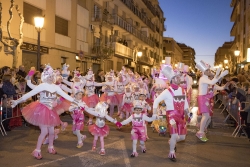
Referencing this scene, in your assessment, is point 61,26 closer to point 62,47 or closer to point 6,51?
point 62,47

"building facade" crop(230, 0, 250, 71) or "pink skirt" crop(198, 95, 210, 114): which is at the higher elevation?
"building facade" crop(230, 0, 250, 71)

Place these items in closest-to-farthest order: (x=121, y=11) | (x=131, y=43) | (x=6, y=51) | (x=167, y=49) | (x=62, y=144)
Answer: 1. (x=62, y=144)
2. (x=6, y=51)
3. (x=121, y=11)
4. (x=131, y=43)
5. (x=167, y=49)

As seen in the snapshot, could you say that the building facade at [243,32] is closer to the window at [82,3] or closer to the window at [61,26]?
the window at [82,3]

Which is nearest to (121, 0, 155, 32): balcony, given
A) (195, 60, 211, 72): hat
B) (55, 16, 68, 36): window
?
(55, 16, 68, 36): window

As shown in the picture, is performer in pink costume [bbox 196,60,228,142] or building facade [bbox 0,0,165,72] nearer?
performer in pink costume [bbox 196,60,228,142]

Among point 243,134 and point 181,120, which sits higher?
point 181,120

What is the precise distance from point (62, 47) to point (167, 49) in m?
70.6

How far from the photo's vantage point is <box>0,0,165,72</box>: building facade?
1838 cm

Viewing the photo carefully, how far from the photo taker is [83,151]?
766 cm

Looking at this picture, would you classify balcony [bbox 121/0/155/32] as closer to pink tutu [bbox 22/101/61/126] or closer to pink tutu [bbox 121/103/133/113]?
pink tutu [bbox 121/103/133/113]

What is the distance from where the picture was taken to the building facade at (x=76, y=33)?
1838 centimetres

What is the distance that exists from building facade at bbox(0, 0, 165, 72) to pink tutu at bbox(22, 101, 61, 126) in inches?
395

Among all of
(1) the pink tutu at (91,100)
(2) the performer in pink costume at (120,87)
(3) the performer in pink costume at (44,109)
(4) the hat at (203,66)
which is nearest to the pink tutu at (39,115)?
(3) the performer in pink costume at (44,109)

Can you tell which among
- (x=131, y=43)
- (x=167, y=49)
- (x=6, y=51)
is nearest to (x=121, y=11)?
(x=131, y=43)
